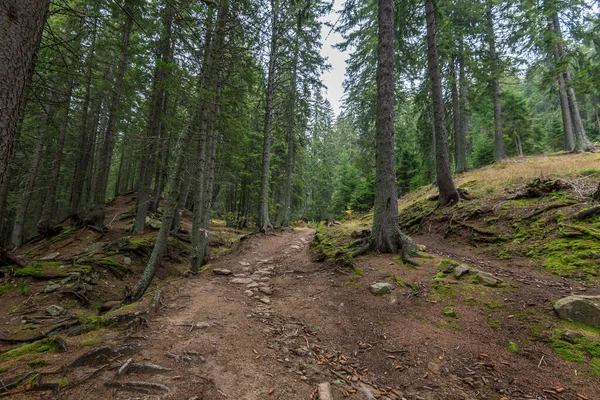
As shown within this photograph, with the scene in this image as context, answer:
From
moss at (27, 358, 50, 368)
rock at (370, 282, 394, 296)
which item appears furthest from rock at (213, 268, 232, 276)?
moss at (27, 358, 50, 368)

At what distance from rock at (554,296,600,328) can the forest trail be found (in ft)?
0.79

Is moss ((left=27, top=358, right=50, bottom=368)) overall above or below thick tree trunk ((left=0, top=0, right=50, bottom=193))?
below

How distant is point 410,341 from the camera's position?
3.54 m

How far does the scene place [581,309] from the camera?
128 inches

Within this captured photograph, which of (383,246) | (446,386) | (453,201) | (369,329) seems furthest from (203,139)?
(453,201)

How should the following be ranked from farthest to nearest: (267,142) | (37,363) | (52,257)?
(267,142)
(52,257)
(37,363)

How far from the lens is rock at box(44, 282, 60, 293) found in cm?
670

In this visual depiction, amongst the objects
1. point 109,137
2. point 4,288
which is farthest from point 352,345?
point 109,137

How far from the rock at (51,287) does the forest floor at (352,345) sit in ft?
3.26

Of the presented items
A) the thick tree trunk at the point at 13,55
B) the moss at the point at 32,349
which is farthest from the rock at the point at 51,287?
the thick tree trunk at the point at 13,55

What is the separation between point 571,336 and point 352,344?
264 centimetres

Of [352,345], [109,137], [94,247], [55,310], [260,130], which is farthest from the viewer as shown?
[260,130]

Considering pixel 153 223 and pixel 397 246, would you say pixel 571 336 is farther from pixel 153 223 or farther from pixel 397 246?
pixel 153 223

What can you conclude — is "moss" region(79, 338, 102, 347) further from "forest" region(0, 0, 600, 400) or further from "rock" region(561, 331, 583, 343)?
"rock" region(561, 331, 583, 343)
